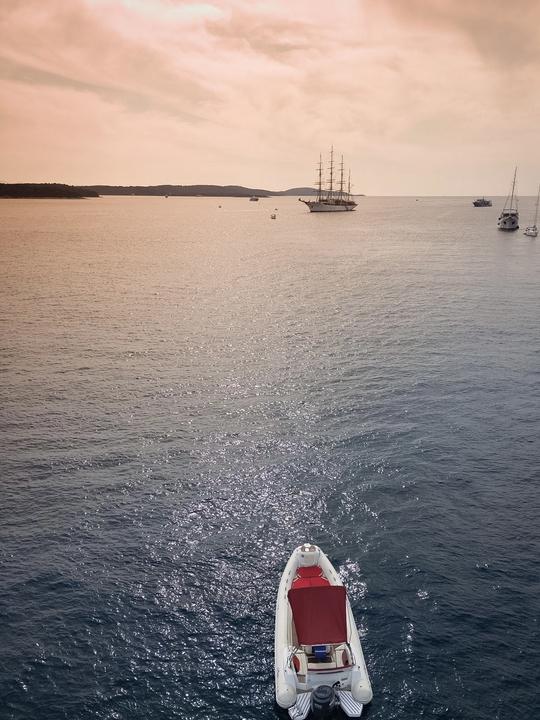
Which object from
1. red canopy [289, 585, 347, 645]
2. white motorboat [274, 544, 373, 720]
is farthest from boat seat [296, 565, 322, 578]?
red canopy [289, 585, 347, 645]

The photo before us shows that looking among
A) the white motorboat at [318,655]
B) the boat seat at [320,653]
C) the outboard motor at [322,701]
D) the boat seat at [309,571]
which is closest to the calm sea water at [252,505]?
the white motorboat at [318,655]

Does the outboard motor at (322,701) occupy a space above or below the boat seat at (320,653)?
below

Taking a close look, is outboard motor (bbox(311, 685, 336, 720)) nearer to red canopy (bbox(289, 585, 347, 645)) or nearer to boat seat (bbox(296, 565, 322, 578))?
red canopy (bbox(289, 585, 347, 645))

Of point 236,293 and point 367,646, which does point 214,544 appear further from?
point 236,293

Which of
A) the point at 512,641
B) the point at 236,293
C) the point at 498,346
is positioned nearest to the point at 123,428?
the point at 512,641

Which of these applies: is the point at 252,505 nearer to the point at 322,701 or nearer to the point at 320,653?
the point at 320,653

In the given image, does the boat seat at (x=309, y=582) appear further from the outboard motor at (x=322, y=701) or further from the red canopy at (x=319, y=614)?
the outboard motor at (x=322, y=701)
